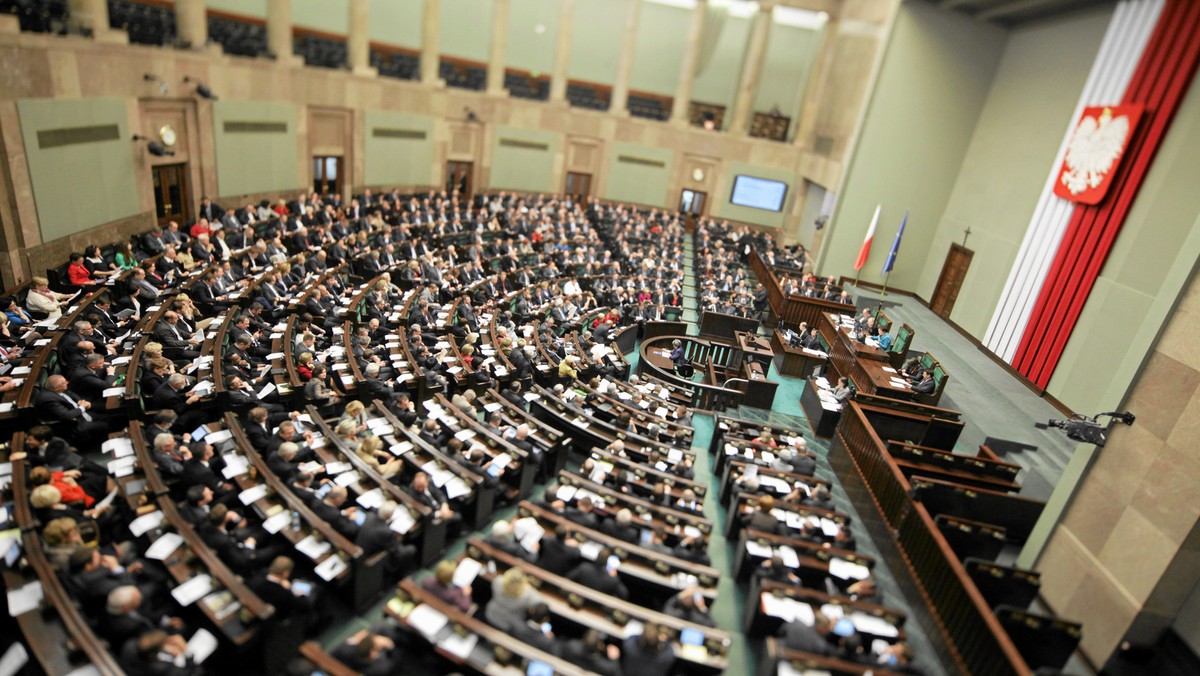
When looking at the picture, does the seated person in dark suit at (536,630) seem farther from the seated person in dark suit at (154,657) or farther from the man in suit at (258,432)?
the man in suit at (258,432)

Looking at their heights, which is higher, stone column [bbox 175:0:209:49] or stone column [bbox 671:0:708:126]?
stone column [bbox 671:0:708:126]

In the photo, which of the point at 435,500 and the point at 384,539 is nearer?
the point at 384,539

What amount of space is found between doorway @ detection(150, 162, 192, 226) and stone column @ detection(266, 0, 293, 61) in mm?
4303

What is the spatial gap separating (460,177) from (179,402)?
17.6 meters

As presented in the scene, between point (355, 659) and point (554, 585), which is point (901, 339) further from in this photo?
point (355, 659)

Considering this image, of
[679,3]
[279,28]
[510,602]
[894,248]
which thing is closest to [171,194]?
[279,28]

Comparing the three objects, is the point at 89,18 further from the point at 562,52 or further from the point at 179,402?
the point at 562,52

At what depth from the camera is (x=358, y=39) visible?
18.9 meters

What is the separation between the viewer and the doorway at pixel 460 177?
76.0 feet

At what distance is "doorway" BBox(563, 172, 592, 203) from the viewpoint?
1013 inches

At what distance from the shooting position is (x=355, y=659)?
455 centimetres

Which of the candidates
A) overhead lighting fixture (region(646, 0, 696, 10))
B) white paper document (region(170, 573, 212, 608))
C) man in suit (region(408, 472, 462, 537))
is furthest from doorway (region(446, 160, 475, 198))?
white paper document (region(170, 573, 212, 608))

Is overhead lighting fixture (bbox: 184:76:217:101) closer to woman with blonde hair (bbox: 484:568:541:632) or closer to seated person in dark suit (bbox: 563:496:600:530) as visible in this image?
seated person in dark suit (bbox: 563:496:600:530)

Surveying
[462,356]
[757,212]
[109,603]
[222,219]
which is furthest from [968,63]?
[109,603]
